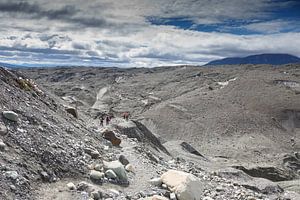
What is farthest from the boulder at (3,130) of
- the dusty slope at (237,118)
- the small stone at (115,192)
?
the dusty slope at (237,118)

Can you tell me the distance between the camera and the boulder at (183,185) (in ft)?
44.0

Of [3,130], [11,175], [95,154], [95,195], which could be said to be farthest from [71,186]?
[95,154]

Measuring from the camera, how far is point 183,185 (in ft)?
44.5

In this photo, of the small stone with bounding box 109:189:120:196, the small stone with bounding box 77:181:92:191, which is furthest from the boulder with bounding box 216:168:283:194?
the small stone with bounding box 77:181:92:191

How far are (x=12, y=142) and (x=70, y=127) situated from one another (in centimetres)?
497

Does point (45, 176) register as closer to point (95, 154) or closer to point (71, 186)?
point (71, 186)

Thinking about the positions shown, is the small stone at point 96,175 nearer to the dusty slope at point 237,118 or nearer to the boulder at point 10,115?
the boulder at point 10,115

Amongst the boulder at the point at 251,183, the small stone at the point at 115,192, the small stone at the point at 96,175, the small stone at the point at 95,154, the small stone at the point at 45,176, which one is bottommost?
the boulder at the point at 251,183

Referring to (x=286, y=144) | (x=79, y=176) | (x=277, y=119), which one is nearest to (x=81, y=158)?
(x=79, y=176)

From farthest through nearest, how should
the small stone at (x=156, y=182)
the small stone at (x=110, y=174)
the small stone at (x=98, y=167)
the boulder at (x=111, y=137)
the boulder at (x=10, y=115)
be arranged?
the boulder at (x=111, y=137) < the small stone at (x=156, y=182) < the small stone at (x=98, y=167) < the small stone at (x=110, y=174) < the boulder at (x=10, y=115)

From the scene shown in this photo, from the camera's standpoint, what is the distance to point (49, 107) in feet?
63.8

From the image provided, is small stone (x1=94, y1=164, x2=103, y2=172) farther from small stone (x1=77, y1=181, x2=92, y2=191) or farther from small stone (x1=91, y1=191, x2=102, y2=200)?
small stone (x1=91, y1=191, x2=102, y2=200)

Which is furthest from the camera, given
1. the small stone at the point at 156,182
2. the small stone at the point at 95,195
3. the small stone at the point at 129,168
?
the small stone at the point at 129,168

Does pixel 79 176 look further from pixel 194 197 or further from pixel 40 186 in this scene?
pixel 194 197
